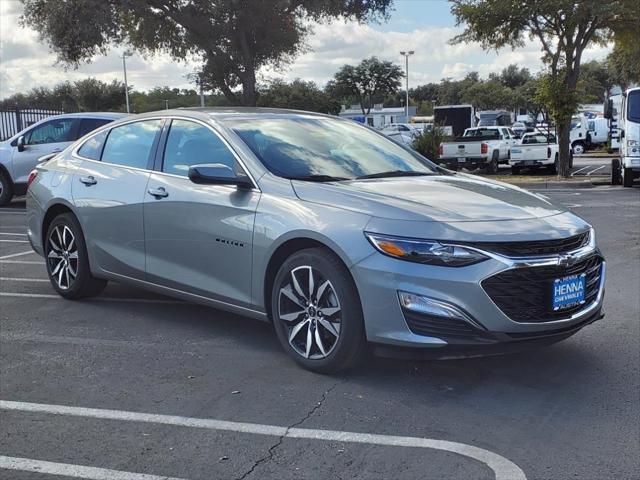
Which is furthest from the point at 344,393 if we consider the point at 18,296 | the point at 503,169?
the point at 503,169

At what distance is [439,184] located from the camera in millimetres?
5039

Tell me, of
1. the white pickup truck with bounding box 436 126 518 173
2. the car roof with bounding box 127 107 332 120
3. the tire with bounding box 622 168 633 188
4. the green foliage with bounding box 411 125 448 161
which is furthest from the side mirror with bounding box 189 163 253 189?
the white pickup truck with bounding box 436 126 518 173

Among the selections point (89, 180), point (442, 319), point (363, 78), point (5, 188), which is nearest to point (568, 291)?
point (442, 319)

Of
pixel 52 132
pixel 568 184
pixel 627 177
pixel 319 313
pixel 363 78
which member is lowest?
pixel 568 184

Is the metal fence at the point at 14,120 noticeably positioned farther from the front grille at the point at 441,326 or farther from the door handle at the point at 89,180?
the front grille at the point at 441,326

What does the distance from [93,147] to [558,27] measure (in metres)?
17.8

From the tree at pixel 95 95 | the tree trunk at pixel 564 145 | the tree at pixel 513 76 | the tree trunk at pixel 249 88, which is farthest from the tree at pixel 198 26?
the tree at pixel 513 76

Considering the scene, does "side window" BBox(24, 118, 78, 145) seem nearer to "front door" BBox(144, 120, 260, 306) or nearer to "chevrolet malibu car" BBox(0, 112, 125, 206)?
"chevrolet malibu car" BBox(0, 112, 125, 206)

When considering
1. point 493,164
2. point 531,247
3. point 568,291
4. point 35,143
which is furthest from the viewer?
point 493,164

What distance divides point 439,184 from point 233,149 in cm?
145

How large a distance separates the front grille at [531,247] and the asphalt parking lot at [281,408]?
2.73 ft

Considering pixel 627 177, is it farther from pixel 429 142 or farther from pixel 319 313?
pixel 319 313

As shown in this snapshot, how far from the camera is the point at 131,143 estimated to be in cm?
614

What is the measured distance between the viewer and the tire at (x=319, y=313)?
14.2 ft
